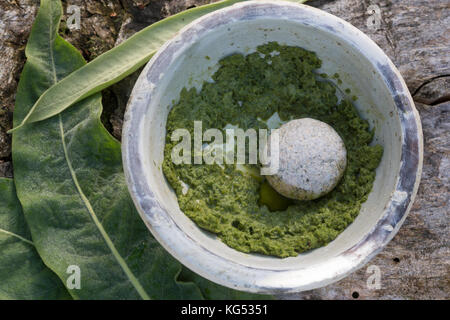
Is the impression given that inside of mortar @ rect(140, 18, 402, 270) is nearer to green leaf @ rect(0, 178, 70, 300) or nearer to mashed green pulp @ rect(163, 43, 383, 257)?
mashed green pulp @ rect(163, 43, 383, 257)

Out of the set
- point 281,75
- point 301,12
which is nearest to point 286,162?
point 281,75

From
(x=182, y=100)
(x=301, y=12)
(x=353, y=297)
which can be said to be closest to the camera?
(x=301, y=12)

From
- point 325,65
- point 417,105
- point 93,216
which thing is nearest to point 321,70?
point 325,65

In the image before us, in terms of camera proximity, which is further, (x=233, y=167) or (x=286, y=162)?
(x=233, y=167)

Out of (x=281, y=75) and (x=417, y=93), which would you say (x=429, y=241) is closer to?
(x=417, y=93)

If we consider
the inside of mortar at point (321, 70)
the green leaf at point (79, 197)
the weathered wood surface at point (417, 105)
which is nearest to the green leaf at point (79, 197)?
the green leaf at point (79, 197)

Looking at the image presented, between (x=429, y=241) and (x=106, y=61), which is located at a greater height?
(x=106, y=61)

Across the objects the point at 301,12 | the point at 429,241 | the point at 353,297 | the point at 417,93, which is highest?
the point at 301,12

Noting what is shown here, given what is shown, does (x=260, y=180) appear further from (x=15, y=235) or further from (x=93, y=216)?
(x=15, y=235)

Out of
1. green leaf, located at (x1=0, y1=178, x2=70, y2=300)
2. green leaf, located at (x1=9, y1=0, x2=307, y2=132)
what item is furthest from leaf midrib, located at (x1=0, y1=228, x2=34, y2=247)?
green leaf, located at (x1=9, y1=0, x2=307, y2=132)
